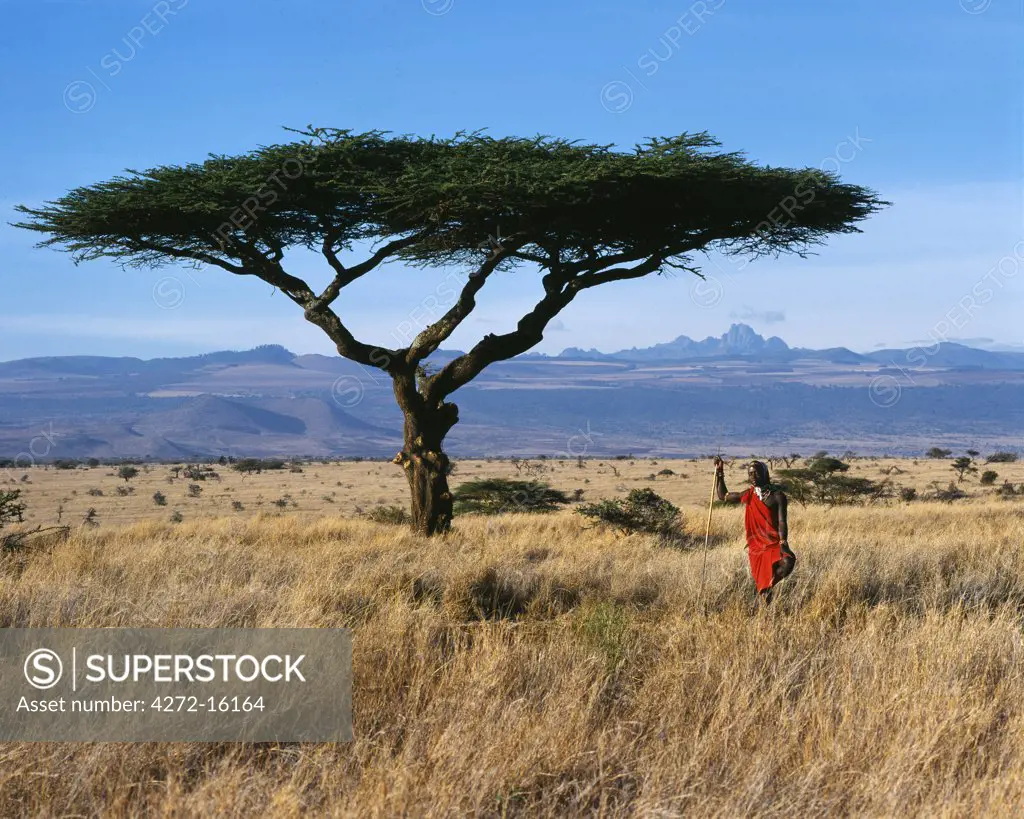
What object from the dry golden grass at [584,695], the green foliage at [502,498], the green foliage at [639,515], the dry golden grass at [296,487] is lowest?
the dry golden grass at [296,487]

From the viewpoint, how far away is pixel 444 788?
14.7 feet

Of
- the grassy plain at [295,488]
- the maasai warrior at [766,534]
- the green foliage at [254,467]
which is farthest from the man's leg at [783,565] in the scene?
the green foliage at [254,467]

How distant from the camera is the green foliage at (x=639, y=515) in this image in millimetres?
18156

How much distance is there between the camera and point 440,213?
15.7 metres

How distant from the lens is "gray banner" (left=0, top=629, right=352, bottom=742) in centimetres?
538

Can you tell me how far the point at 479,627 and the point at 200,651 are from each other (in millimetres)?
2120

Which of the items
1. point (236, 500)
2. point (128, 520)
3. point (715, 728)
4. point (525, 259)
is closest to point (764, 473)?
point (715, 728)

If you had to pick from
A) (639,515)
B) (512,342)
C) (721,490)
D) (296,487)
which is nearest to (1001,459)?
(296,487)

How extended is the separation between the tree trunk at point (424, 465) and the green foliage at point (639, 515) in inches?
136

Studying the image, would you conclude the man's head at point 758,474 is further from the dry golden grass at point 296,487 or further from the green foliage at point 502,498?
the dry golden grass at point 296,487

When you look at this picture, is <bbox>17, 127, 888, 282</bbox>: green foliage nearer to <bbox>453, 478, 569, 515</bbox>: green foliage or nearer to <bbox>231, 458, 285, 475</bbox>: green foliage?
<bbox>453, 478, 569, 515</bbox>: green foliage

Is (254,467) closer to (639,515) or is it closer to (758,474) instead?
(639,515)

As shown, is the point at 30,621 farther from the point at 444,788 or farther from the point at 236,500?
the point at 236,500

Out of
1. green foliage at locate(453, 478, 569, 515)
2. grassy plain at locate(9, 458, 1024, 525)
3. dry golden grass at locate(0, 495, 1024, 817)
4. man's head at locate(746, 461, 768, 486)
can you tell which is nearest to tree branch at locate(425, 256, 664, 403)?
dry golden grass at locate(0, 495, 1024, 817)
